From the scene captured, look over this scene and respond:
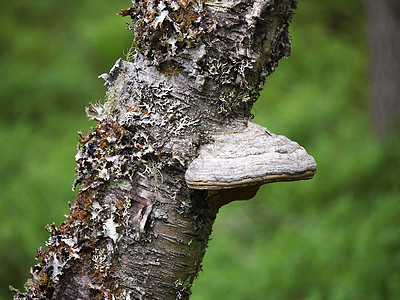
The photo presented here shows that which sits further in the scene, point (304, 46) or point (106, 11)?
point (106, 11)

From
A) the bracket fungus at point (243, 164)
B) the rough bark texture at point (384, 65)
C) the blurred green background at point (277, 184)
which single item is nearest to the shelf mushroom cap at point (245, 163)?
the bracket fungus at point (243, 164)

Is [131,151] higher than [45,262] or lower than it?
higher

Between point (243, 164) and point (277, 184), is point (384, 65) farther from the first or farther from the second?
point (243, 164)

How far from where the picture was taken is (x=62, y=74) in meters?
7.35

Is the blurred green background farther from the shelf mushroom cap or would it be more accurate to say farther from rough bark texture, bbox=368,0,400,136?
the shelf mushroom cap

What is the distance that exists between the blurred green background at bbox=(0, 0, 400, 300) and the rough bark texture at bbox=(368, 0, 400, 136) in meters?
0.29

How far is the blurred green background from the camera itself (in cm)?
368

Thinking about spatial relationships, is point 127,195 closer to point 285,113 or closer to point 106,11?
point 285,113

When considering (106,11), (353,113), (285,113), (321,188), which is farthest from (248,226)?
(106,11)

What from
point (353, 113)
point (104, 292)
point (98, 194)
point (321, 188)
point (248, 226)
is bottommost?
Result: point (104, 292)

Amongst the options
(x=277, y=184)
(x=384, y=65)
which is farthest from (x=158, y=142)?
(x=384, y=65)

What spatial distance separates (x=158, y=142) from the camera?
119 centimetres

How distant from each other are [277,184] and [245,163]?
4.56m

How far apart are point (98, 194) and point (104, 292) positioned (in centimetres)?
29
